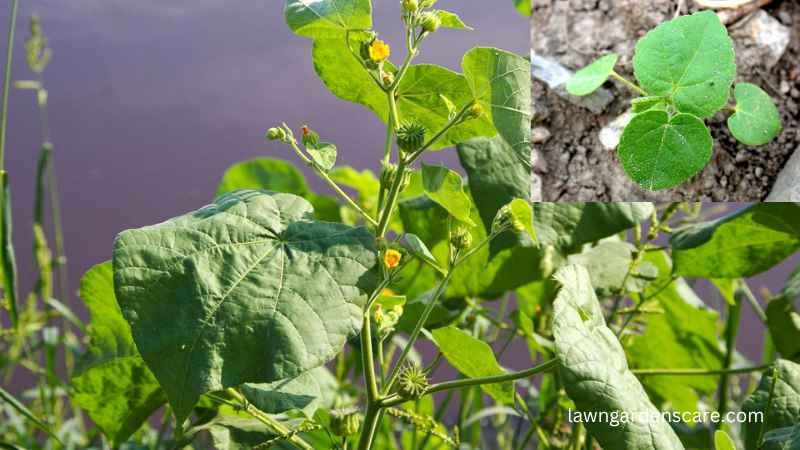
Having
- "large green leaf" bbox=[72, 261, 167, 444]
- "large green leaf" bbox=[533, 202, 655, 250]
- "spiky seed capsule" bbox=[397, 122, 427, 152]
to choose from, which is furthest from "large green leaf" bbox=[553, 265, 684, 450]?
"large green leaf" bbox=[72, 261, 167, 444]

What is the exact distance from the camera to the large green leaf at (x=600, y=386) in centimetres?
48

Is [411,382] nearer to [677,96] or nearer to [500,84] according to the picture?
[500,84]

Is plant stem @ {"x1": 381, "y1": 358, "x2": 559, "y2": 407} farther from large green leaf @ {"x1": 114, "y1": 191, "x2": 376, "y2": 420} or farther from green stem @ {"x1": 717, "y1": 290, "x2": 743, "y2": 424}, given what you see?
green stem @ {"x1": 717, "y1": 290, "x2": 743, "y2": 424}

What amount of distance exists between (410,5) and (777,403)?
41cm

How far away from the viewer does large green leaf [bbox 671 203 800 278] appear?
79 centimetres

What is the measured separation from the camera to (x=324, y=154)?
0.57 m

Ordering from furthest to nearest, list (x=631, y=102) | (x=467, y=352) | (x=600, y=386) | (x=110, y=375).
A: (x=631, y=102) < (x=110, y=375) < (x=467, y=352) < (x=600, y=386)

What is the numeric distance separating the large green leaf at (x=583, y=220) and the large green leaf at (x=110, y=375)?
0.38m

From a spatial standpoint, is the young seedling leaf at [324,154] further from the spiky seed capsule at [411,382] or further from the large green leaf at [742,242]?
the large green leaf at [742,242]

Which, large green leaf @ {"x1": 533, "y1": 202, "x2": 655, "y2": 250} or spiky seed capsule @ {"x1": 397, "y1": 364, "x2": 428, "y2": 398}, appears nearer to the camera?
spiky seed capsule @ {"x1": 397, "y1": 364, "x2": 428, "y2": 398}

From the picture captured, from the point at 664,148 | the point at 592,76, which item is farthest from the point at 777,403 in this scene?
the point at 592,76

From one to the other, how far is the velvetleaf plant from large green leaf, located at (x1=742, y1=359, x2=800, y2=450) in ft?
1.15

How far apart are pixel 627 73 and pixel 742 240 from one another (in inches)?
20.6

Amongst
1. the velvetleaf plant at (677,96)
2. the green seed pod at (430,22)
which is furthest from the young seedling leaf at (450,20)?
the velvetleaf plant at (677,96)
